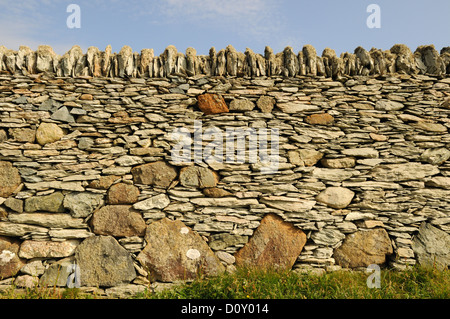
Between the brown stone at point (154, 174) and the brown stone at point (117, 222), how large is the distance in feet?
1.49

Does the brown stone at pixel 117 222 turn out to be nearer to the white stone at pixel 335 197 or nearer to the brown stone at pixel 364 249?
the white stone at pixel 335 197

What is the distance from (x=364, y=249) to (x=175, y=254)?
2521mm

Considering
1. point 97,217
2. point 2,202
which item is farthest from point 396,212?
point 2,202

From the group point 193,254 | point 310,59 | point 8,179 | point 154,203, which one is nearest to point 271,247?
point 193,254

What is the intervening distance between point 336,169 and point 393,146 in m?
0.89

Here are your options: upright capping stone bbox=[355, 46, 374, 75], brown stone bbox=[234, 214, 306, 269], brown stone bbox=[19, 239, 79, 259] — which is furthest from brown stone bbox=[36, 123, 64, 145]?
upright capping stone bbox=[355, 46, 374, 75]

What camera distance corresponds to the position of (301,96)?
3904 mm

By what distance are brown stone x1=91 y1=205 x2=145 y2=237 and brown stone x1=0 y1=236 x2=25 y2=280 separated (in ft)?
3.24


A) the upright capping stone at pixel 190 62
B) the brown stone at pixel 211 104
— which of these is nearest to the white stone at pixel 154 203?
the brown stone at pixel 211 104

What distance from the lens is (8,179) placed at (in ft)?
11.5

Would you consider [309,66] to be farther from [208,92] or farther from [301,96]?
[208,92]

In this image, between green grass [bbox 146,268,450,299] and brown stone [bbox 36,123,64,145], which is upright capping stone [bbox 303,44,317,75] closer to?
green grass [bbox 146,268,450,299]

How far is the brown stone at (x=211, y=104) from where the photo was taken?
380 cm

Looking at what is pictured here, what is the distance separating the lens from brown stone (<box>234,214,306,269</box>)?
3539mm
